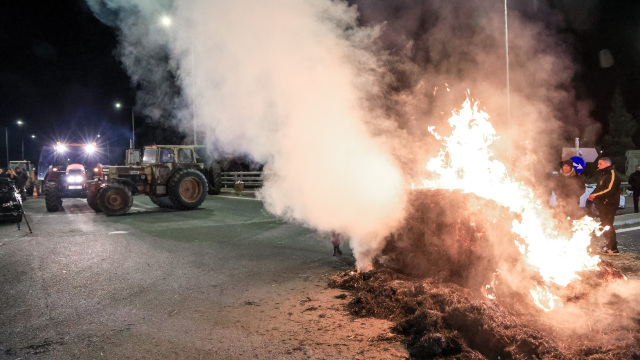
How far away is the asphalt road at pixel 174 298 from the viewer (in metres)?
3.87

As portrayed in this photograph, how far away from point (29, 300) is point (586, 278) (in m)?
6.80

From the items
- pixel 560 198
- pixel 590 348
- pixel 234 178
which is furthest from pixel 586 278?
pixel 234 178

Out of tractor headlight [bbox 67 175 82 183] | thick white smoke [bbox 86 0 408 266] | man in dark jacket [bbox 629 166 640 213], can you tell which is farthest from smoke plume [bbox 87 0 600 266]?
tractor headlight [bbox 67 175 82 183]

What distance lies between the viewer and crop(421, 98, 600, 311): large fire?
5.39 meters

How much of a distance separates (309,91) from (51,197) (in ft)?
42.0

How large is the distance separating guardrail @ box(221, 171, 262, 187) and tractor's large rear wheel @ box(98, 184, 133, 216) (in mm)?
9676

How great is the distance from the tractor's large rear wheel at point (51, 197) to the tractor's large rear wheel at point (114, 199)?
295 cm

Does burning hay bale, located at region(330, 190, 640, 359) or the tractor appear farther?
the tractor

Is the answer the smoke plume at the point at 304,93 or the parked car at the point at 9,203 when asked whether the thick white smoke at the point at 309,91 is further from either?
the parked car at the point at 9,203

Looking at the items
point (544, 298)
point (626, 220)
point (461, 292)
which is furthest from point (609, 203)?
point (626, 220)

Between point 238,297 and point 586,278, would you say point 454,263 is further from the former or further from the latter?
point 238,297

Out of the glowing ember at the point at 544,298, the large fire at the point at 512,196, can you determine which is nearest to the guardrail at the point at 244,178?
the large fire at the point at 512,196

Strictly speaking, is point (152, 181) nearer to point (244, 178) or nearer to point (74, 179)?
point (74, 179)

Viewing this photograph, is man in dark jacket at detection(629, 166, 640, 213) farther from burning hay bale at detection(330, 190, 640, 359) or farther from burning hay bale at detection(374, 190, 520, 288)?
burning hay bale at detection(374, 190, 520, 288)
